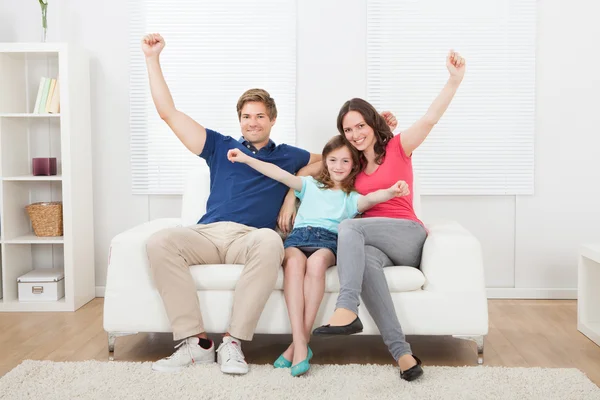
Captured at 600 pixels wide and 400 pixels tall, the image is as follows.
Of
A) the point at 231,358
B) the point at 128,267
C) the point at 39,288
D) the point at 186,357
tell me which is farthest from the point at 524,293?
the point at 39,288

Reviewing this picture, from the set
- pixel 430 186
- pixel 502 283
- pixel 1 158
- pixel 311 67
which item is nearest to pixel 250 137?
pixel 311 67

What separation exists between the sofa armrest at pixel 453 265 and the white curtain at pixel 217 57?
4.56 ft

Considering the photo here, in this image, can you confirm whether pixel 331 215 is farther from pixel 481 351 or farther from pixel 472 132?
pixel 472 132

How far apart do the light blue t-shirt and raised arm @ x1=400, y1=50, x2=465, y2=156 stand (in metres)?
0.35

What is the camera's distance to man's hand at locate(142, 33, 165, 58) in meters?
2.85

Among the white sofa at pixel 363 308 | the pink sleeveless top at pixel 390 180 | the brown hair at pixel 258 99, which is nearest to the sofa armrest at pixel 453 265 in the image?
the white sofa at pixel 363 308

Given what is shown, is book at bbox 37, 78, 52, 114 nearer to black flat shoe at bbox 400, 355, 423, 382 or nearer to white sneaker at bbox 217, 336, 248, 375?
white sneaker at bbox 217, 336, 248, 375

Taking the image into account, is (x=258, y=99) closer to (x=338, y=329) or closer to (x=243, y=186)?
(x=243, y=186)

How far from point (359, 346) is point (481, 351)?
0.55 metres

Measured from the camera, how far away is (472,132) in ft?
12.5

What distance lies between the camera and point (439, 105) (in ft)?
9.39

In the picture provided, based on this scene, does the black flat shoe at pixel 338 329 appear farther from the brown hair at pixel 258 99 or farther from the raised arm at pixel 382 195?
the brown hair at pixel 258 99

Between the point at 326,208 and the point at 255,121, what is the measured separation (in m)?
0.55

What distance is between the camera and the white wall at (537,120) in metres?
3.80
